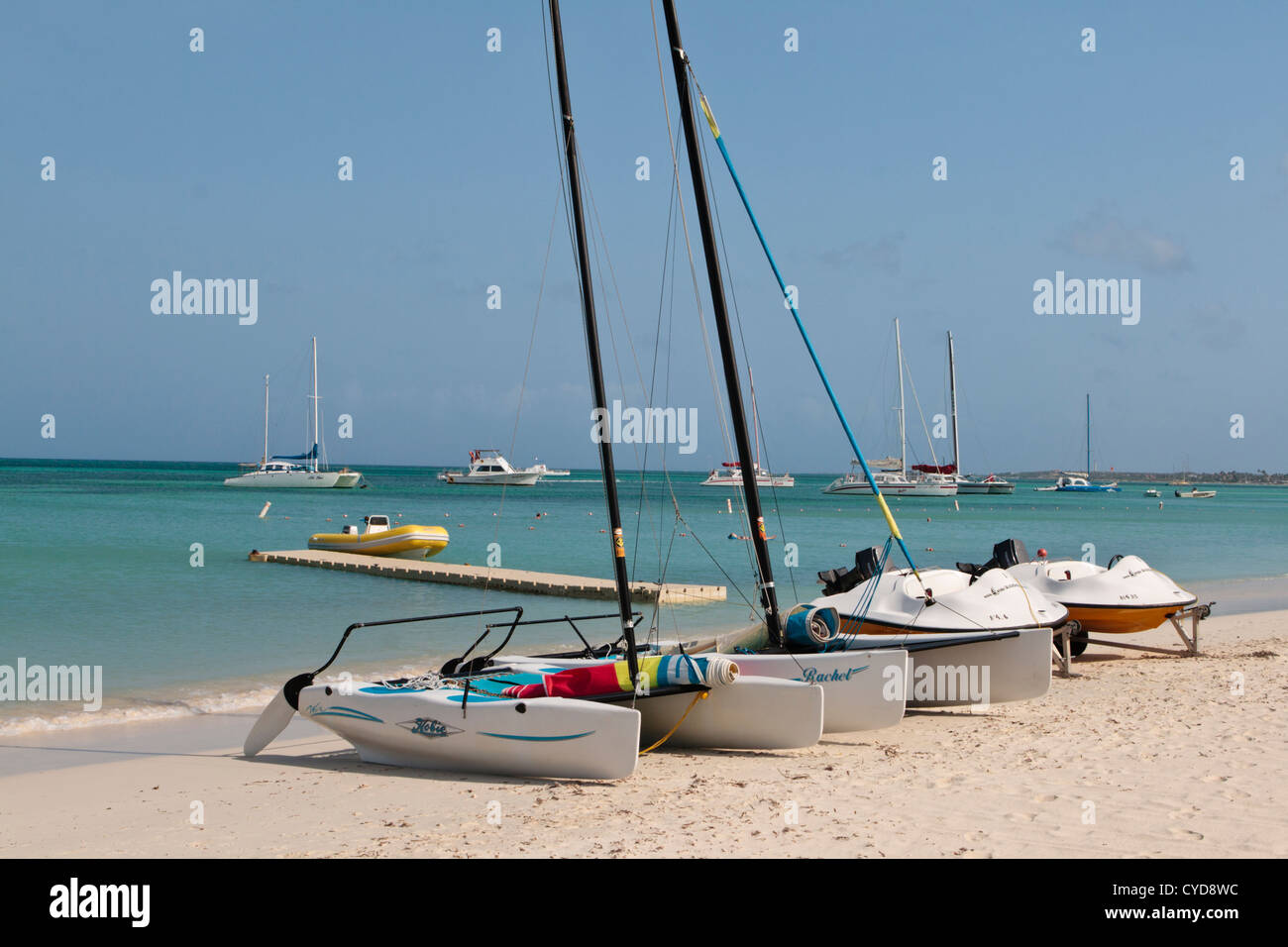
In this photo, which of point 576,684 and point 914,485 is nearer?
point 576,684

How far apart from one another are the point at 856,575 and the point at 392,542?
70.5 ft

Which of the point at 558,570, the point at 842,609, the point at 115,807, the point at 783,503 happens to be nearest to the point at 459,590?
the point at 558,570

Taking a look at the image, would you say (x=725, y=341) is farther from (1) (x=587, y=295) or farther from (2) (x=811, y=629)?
(2) (x=811, y=629)

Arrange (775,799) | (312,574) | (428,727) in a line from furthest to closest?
(312,574)
(428,727)
(775,799)

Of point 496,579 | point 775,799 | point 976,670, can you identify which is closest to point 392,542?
point 496,579

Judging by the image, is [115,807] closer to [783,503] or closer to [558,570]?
[558,570]

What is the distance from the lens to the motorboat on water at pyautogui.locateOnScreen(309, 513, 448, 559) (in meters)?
32.5

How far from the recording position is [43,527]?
42344 mm

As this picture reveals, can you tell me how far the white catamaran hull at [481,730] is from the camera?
834 cm

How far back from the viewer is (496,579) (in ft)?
87.6

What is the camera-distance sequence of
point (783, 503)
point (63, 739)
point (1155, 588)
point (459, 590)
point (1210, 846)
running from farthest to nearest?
point (783, 503)
point (459, 590)
point (1155, 588)
point (63, 739)
point (1210, 846)

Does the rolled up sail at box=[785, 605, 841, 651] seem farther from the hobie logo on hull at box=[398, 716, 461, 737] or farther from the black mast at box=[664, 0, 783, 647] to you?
the hobie logo on hull at box=[398, 716, 461, 737]

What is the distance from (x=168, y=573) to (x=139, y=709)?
52.0 feet

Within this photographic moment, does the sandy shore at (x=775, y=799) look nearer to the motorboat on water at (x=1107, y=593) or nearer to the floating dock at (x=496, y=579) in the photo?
the motorboat on water at (x=1107, y=593)
